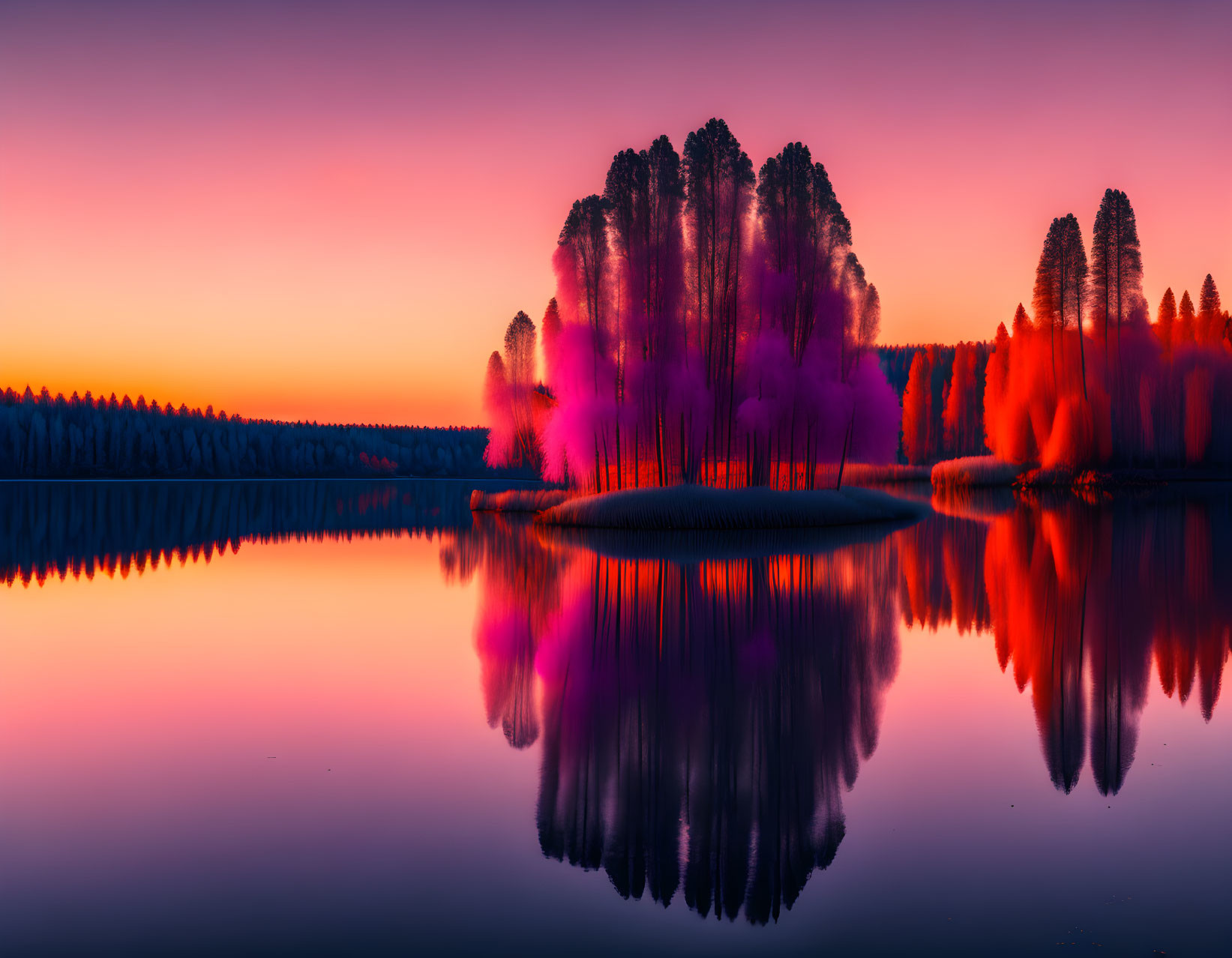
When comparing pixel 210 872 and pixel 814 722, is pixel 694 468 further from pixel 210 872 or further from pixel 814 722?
pixel 210 872

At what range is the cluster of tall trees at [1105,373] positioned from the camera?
131 ft

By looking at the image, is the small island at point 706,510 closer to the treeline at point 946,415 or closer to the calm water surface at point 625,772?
the calm water surface at point 625,772

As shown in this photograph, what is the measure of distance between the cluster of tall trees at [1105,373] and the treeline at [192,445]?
8540 centimetres

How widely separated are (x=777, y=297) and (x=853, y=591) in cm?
1526

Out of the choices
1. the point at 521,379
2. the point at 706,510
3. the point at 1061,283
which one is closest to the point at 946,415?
the point at 1061,283

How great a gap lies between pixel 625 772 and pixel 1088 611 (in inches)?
282

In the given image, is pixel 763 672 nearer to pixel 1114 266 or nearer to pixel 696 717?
pixel 696 717

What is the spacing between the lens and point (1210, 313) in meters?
55.5

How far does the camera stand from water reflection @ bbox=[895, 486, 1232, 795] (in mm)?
5277

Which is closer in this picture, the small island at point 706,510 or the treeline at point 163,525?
the treeline at point 163,525

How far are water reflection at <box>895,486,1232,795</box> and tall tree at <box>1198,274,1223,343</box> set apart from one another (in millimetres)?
43698

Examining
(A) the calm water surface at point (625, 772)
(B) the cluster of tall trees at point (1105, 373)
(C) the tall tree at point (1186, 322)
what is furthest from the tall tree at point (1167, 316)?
(A) the calm water surface at point (625, 772)

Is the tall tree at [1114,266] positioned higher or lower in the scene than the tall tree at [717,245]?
higher

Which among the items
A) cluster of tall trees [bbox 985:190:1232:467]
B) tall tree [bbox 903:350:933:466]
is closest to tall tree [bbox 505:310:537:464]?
cluster of tall trees [bbox 985:190:1232:467]
